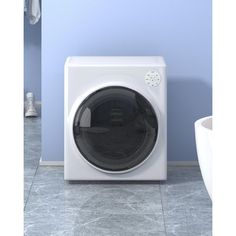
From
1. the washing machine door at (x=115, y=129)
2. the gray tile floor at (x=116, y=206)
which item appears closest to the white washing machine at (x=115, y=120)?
the washing machine door at (x=115, y=129)

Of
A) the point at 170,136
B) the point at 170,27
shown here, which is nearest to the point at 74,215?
the point at 170,136

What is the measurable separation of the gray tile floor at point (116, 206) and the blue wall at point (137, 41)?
0.34 m

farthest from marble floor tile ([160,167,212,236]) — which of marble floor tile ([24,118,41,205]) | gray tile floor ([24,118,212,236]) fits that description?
marble floor tile ([24,118,41,205])

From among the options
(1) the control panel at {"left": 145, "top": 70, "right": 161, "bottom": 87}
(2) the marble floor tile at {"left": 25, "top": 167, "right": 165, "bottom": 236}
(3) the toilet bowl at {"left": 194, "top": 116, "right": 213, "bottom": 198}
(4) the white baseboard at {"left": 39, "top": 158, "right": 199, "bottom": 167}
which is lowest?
(2) the marble floor tile at {"left": 25, "top": 167, "right": 165, "bottom": 236}

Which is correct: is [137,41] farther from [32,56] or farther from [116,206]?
[32,56]

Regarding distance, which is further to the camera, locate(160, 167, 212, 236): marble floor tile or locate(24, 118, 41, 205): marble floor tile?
locate(24, 118, 41, 205): marble floor tile

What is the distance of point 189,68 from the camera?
3361mm

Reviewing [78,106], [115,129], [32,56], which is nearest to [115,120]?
[115,129]

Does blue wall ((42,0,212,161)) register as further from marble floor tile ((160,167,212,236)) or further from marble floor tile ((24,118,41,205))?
marble floor tile ((160,167,212,236))

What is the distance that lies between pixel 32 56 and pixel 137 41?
5.35 feet

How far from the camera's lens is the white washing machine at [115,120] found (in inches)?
117

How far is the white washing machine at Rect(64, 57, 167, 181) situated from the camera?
9.77 feet
